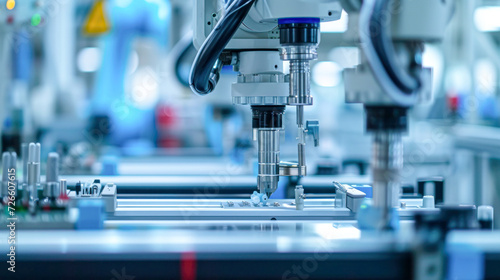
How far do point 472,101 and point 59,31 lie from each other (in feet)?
10.4

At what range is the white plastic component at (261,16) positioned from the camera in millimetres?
1014

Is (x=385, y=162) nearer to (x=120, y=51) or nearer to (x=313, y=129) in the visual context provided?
(x=313, y=129)

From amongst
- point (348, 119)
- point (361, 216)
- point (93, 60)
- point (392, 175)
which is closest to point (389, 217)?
point (392, 175)

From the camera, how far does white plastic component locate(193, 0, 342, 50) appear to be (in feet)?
3.33

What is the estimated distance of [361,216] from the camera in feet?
3.51

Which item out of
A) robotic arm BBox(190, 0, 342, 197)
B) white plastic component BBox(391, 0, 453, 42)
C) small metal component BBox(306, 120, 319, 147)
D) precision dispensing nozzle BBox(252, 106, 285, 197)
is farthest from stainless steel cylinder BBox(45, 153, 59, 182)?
white plastic component BBox(391, 0, 453, 42)

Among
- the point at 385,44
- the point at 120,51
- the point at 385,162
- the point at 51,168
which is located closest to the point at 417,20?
the point at 385,44

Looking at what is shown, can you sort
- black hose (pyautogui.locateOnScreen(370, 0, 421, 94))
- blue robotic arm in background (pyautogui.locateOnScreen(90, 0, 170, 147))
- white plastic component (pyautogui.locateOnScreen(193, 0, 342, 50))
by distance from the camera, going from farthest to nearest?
blue robotic arm in background (pyautogui.locateOnScreen(90, 0, 170, 147)), white plastic component (pyautogui.locateOnScreen(193, 0, 342, 50)), black hose (pyautogui.locateOnScreen(370, 0, 421, 94))

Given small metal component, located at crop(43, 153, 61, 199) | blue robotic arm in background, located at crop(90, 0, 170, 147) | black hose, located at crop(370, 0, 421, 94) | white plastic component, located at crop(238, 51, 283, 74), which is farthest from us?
blue robotic arm in background, located at crop(90, 0, 170, 147)

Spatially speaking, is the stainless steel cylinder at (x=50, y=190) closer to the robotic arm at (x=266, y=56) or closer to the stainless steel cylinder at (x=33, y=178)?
the stainless steel cylinder at (x=33, y=178)

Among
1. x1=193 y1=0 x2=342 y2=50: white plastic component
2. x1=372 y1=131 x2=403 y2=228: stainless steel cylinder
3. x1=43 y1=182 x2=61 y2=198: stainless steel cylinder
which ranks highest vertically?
x1=193 y1=0 x2=342 y2=50: white plastic component

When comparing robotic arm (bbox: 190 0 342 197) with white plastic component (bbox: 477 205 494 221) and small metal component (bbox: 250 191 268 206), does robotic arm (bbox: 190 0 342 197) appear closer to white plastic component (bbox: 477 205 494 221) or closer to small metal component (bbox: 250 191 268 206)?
small metal component (bbox: 250 191 268 206)

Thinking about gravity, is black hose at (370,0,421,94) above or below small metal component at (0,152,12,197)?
above

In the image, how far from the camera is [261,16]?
1.09 meters
